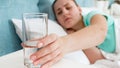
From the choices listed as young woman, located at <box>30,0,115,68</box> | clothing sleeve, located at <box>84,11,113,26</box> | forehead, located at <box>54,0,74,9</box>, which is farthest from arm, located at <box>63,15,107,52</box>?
forehead, located at <box>54,0,74,9</box>

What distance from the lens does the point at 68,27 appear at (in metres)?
1.41

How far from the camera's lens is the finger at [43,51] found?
795 millimetres

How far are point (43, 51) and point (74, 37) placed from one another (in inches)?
9.4

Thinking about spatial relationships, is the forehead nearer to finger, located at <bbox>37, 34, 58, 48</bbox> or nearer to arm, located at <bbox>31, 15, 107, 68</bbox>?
arm, located at <bbox>31, 15, 107, 68</bbox>

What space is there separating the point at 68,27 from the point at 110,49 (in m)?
0.29

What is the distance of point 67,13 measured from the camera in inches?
55.2

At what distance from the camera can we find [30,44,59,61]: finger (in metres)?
0.80

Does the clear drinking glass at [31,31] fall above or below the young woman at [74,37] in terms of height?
above

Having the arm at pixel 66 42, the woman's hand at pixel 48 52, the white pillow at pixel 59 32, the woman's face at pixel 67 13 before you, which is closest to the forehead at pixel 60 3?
the woman's face at pixel 67 13

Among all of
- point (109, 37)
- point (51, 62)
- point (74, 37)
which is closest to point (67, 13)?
point (109, 37)

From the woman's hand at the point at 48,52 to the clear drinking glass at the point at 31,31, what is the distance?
19mm

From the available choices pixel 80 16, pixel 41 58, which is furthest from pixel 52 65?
pixel 80 16

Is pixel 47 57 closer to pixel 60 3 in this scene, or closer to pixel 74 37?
pixel 74 37

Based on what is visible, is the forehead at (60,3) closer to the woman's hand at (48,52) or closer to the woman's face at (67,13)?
the woman's face at (67,13)
